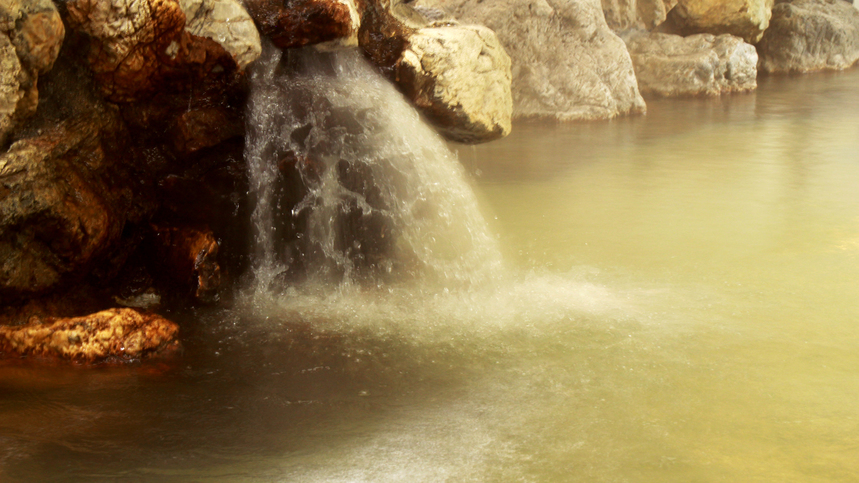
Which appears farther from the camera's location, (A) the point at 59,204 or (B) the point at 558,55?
(B) the point at 558,55

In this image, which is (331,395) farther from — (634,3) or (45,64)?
(634,3)

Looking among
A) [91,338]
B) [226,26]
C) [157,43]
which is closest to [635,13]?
[226,26]

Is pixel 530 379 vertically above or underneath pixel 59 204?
underneath

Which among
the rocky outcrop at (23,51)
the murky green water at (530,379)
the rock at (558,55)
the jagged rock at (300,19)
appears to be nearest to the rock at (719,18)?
the rock at (558,55)

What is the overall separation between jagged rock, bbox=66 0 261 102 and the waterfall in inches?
10.3

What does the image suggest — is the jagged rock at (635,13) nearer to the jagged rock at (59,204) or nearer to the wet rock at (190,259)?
the wet rock at (190,259)

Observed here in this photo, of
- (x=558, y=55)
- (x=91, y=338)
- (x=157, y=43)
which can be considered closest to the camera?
(x=91, y=338)

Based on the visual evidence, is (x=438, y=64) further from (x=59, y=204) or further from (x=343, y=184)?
(x=59, y=204)

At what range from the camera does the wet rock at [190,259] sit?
10.3ft

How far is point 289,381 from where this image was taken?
97.6 inches

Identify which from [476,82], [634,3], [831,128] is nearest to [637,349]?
[476,82]

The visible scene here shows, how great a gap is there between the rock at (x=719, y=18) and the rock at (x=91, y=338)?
Answer: 9930 mm

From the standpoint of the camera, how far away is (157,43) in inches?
113

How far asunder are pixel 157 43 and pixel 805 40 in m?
12.1
